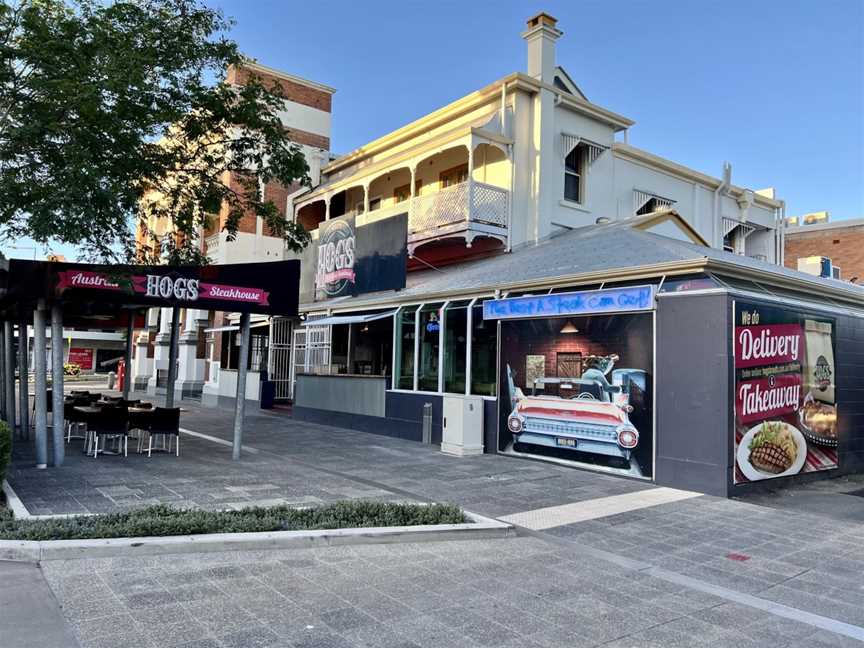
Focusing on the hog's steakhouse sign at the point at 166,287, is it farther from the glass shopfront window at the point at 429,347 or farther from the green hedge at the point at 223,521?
the glass shopfront window at the point at 429,347

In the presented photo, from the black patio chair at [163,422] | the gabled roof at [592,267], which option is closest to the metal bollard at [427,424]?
the gabled roof at [592,267]

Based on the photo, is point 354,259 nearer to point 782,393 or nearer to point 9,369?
point 9,369

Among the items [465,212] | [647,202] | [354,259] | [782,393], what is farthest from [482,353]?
[647,202]

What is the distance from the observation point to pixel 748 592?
544cm

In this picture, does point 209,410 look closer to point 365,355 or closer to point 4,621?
point 365,355

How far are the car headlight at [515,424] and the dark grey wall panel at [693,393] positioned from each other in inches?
119

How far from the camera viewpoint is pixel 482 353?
541 inches

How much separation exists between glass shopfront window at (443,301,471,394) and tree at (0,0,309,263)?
14.8 feet

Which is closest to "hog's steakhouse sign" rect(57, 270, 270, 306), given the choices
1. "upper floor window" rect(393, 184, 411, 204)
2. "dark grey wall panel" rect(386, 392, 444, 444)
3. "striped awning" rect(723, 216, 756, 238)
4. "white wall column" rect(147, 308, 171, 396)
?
"dark grey wall panel" rect(386, 392, 444, 444)

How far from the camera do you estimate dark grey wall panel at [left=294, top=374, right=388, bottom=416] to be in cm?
1645

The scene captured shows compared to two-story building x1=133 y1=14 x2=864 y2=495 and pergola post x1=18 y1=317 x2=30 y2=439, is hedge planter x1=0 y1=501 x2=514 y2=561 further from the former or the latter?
pergola post x1=18 y1=317 x2=30 y2=439

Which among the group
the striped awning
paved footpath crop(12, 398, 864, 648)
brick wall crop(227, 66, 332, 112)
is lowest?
paved footpath crop(12, 398, 864, 648)

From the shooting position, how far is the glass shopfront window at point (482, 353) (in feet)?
44.3

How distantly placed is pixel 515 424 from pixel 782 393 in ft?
15.3
